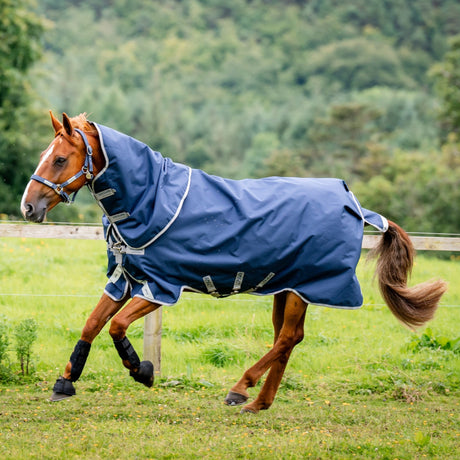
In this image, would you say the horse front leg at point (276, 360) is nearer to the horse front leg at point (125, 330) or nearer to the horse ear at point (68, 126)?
the horse front leg at point (125, 330)

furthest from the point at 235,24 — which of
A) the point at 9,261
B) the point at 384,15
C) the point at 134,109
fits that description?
the point at 9,261

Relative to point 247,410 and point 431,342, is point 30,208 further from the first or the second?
point 431,342

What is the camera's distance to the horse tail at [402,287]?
5543 mm

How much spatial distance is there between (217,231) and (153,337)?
1802mm

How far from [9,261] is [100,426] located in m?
4.44

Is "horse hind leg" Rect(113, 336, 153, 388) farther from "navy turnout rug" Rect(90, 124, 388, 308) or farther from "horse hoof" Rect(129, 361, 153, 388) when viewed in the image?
"navy turnout rug" Rect(90, 124, 388, 308)

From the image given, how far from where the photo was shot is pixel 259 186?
17.0ft

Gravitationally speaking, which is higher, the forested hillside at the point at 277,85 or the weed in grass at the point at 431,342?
the forested hillside at the point at 277,85

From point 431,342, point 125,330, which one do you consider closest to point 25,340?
point 125,330

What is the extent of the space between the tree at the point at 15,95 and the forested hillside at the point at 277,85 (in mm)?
1041

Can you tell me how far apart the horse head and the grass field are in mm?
1613

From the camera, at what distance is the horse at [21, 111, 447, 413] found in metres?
4.60

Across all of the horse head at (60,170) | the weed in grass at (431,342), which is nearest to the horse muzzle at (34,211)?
the horse head at (60,170)

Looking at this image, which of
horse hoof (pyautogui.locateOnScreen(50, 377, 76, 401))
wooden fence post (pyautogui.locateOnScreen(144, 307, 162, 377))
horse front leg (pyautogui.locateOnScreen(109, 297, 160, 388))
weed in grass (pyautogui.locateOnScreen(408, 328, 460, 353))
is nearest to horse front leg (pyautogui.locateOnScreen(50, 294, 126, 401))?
horse hoof (pyautogui.locateOnScreen(50, 377, 76, 401))
